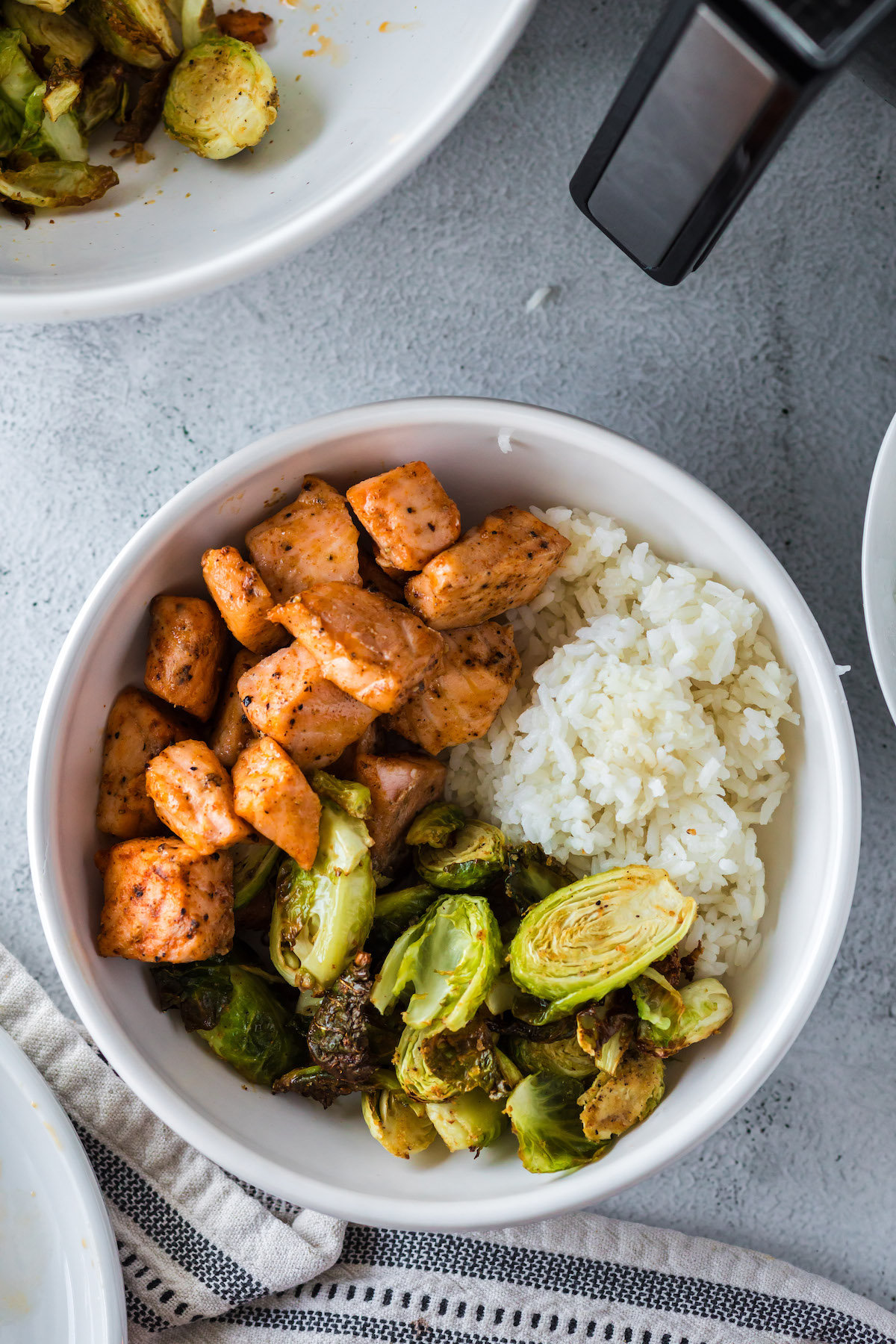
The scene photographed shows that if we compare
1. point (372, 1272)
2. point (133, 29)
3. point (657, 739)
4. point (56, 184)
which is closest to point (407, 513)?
point (657, 739)

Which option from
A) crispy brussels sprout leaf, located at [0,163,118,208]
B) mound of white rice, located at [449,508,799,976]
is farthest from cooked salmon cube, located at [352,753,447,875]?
crispy brussels sprout leaf, located at [0,163,118,208]

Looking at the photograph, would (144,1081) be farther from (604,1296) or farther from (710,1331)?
(710,1331)

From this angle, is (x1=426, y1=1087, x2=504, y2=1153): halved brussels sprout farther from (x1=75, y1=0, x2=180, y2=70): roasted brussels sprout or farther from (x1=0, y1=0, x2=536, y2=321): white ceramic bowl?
(x1=75, y1=0, x2=180, y2=70): roasted brussels sprout

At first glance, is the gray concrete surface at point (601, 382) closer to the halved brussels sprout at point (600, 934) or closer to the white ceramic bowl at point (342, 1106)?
the white ceramic bowl at point (342, 1106)

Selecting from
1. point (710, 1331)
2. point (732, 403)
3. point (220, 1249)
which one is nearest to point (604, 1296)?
point (710, 1331)

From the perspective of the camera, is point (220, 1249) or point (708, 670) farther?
point (220, 1249)

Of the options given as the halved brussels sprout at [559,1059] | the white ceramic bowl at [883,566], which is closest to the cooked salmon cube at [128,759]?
the halved brussels sprout at [559,1059]
